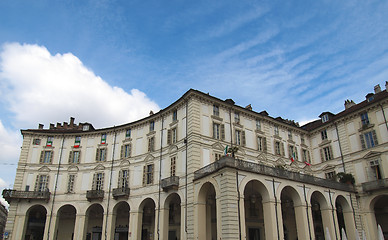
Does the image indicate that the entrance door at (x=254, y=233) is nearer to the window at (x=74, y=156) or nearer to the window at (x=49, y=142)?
the window at (x=74, y=156)

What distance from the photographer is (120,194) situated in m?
31.4

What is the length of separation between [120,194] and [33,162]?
1290 cm

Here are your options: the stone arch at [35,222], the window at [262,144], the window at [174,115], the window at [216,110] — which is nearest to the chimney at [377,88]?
the window at [262,144]

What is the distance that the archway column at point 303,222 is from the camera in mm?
24797

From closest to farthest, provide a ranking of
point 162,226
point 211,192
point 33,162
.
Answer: point 211,192 → point 162,226 → point 33,162

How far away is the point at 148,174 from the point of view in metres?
31.2

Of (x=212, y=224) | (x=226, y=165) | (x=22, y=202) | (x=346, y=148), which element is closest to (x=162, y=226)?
(x=212, y=224)

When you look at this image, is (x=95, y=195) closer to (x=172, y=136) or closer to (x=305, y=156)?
(x=172, y=136)

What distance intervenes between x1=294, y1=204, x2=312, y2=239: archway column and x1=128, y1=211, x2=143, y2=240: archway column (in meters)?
15.4

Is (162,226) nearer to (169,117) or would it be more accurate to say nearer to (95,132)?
(169,117)

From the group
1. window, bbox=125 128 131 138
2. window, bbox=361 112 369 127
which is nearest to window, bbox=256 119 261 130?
window, bbox=361 112 369 127

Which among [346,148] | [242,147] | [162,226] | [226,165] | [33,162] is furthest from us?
[33,162]

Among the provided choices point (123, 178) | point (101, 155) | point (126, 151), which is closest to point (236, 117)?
point (126, 151)

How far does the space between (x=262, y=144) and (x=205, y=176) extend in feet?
34.4
